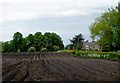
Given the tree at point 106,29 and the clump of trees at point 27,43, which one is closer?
the tree at point 106,29

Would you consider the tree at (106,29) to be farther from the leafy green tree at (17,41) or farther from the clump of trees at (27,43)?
the leafy green tree at (17,41)

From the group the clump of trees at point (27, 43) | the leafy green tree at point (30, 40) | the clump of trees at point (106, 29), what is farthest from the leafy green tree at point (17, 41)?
the clump of trees at point (106, 29)

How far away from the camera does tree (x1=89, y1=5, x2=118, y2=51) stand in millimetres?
31641

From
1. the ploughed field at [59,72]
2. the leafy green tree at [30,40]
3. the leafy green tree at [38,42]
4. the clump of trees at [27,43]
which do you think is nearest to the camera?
the ploughed field at [59,72]

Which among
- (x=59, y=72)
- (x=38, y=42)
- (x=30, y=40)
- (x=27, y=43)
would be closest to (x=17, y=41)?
(x=27, y=43)

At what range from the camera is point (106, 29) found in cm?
3256

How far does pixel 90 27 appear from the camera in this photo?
128 feet

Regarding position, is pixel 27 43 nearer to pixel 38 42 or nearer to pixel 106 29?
pixel 38 42

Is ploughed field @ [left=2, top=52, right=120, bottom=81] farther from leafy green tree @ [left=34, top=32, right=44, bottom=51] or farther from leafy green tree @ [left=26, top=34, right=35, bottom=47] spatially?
leafy green tree @ [left=26, top=34, right=35, bottom=47]

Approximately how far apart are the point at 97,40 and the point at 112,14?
734cm

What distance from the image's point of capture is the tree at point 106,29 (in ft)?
104

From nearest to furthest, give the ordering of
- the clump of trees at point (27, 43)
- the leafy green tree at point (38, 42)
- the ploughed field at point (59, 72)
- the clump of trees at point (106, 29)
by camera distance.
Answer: the ploughed field at point (59, 72)
the clump of trees at point (106, 29)
the clump of trees at point (27, 43)
the leafy green tree at point (38, 42)

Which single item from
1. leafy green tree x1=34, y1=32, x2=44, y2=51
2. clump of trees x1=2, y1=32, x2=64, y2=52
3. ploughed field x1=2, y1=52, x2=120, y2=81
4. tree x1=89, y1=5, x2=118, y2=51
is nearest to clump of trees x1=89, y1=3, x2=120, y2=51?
tree x1=89, y1=5, x2=118, y2=51

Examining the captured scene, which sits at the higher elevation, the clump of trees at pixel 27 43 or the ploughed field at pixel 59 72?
the clump of trees at pixel 27 43
